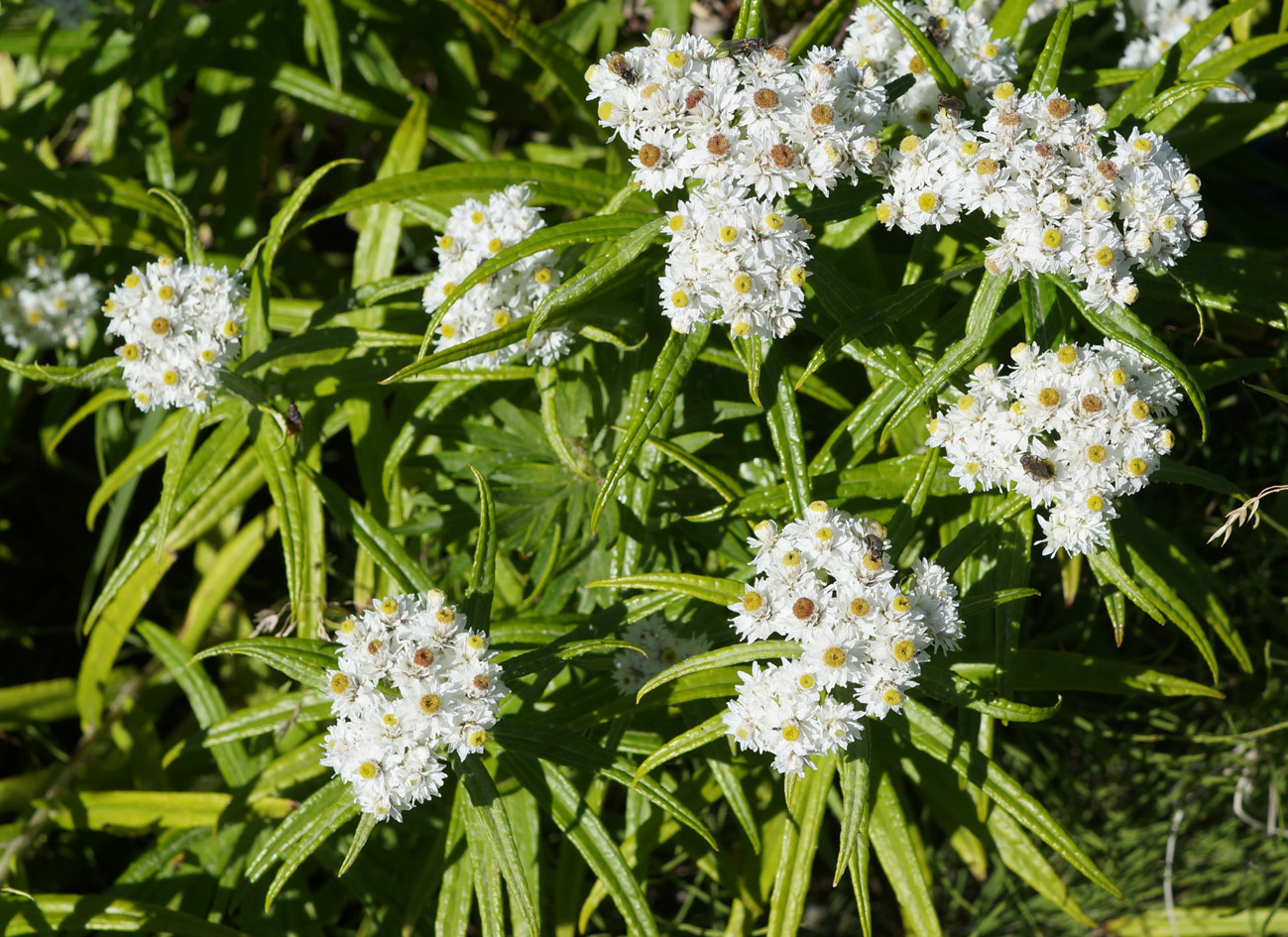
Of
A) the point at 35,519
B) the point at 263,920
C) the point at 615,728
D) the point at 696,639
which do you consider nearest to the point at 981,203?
the point at 696,639

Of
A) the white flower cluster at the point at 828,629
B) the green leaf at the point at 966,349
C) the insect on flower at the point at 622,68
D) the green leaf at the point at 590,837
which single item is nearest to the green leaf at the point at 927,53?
the green leaf at the point at 966,349

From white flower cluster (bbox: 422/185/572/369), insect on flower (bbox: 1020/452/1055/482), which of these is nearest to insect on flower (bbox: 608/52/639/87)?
white flower cluster (bbox: 422/185/572/369)

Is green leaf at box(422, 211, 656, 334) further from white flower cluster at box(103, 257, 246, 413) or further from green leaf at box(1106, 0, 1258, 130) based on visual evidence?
green leaf at box(1106, 0, 1258, 130)

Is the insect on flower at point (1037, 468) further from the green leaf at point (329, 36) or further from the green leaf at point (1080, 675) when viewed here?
the green leaf at point (329, 36)

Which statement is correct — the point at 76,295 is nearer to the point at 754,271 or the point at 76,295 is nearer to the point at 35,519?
the point at 35,519

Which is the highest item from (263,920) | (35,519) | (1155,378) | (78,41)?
(78,41)

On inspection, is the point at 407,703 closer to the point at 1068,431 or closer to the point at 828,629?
the point at 828,629
